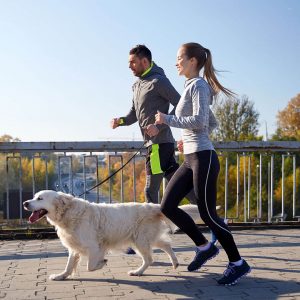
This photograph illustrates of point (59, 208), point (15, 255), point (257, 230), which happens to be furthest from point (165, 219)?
point (257, 230)

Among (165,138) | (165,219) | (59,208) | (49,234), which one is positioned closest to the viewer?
(59,208)

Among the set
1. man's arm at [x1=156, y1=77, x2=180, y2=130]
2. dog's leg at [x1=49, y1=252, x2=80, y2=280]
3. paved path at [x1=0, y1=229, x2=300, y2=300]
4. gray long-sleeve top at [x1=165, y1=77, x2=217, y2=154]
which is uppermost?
man's arm at [x1=156, y1=77, x2=180, y2=130]

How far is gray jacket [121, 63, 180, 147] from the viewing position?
541 cm

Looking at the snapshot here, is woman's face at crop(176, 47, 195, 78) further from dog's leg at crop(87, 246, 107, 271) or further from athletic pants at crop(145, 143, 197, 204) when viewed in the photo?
dog's leg at crop(87, 246, 107, 271)

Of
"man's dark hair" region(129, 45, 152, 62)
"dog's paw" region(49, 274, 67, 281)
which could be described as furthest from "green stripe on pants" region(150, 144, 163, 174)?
"dog's paw" region(49, 274, 67, 281)

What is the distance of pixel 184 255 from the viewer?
226 inches

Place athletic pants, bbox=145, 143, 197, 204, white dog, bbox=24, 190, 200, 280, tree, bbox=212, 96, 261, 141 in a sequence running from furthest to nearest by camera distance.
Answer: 1. tree, bbox=212, 96, 261, 141
2. athletic pants, bbox=145, 143, 197, 204
3. white dog, bbox=24, 190, 200, 280

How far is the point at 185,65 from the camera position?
4.54 m

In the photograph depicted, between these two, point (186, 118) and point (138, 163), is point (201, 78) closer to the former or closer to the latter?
point (186, 118)

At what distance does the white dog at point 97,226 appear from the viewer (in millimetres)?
4629

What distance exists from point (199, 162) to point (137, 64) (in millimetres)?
1801

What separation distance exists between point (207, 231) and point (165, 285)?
10.9ft

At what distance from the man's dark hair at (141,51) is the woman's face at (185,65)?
3.62ft

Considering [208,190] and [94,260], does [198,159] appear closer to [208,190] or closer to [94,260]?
[208,190]
